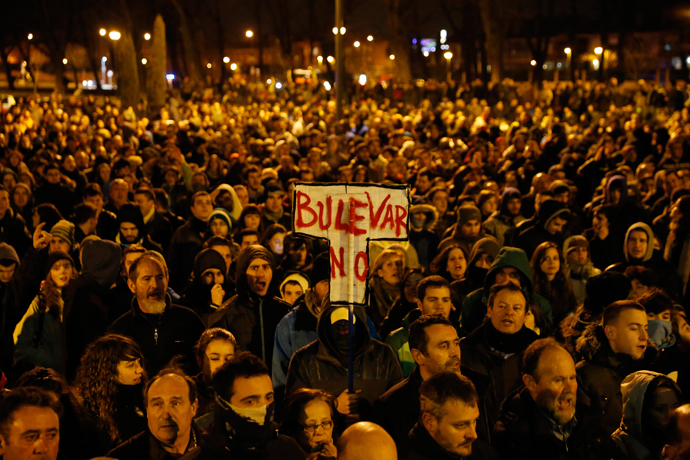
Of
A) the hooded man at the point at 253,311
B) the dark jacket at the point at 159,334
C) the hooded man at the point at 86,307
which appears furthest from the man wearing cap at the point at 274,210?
the dark jacket at the point at 159,334

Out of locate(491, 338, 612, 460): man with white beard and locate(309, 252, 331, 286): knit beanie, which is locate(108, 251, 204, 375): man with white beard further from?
locate(491, 338, 612, 460): man with white beard

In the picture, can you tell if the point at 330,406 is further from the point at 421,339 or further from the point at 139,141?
the point at 139,141

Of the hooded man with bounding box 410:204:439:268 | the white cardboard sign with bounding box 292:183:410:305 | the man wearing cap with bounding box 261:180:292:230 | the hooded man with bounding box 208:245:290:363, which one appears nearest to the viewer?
the white cardboard sign with bounding box 292:183:410:305

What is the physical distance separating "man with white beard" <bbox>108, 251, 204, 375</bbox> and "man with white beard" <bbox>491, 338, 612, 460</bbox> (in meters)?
2.09

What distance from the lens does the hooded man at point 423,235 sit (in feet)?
28.2

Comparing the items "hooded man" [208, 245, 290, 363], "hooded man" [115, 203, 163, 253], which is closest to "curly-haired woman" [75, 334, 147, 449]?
"hooded man" [208, 245, 290, 363]

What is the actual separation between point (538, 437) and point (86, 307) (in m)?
3.30

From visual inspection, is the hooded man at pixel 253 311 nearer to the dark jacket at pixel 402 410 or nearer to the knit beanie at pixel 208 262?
the knit beanie at pixel 208 262

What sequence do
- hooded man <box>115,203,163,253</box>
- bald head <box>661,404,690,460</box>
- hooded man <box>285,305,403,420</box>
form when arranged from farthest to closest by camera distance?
hooded man <box>115,203,163,253</box>
hooded man <box>285,305,403,420</box>
bald head <box>661,404,690,460</box>

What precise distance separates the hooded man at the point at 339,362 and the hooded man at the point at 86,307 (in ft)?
5.90

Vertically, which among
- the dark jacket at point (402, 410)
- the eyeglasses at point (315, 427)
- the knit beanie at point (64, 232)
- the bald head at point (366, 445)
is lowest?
the dark jacket at point (402, 410)

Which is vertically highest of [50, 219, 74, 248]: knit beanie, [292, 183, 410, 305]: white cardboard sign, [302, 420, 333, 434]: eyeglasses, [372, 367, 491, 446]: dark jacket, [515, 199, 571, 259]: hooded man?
[292, 183, 410, 305]: white cardboard sign

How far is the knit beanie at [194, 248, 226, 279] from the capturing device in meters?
6.40

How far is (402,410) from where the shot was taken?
4.34m
